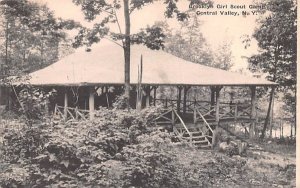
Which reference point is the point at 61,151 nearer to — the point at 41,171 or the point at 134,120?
the point at 41,171

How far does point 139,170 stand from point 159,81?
341 inches

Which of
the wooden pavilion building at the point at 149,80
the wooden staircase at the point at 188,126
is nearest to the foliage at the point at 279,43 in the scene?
the wooden pavilion building at the point at 149,80

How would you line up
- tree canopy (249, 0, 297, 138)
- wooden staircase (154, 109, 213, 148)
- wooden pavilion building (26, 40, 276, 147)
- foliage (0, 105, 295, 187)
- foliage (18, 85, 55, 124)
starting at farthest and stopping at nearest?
1. tree canopy (249, 0, 297, 138)
2. wooden staircase (154, 109, 213, 148)
3. wooden pavilion building (26, 40, 276, 147)
4. foliage (18, 85, 55, 124)
5. foliage (0, 105, 295, 187)

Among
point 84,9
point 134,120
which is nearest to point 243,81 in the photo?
point 84,9

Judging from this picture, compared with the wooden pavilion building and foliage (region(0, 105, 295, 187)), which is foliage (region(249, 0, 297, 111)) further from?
foliage (region(0, 105, 295, 187))

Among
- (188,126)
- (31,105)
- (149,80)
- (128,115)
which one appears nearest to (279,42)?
(188,126)

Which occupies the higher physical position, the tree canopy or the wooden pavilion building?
the tree canopy

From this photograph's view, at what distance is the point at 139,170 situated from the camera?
308 inches

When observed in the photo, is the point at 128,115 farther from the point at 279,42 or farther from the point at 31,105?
the point at 279,42

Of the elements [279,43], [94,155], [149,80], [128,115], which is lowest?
[94,155]

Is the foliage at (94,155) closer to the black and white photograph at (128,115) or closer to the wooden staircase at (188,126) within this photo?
the black and white photograph at (128,115)

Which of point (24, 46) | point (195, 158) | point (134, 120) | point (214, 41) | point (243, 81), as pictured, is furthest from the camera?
point (214, 41)

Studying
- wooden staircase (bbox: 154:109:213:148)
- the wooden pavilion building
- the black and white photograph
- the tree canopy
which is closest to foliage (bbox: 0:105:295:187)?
the black and white photograph

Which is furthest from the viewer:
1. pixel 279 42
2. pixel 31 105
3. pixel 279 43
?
pixel 279 43
